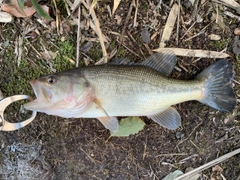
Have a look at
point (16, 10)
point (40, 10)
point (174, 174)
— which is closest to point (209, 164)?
point (174, 174)

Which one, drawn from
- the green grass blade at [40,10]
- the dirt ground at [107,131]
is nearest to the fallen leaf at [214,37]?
the dirt ground at [107,131]

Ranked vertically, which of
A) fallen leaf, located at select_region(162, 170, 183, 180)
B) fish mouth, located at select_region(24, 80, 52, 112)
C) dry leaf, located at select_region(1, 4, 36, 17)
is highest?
dry leaf, located at select_region(1, 4, 36, 17)

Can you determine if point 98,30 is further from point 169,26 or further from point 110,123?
point 110,123

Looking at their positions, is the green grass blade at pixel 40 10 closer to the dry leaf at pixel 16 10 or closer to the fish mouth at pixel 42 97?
the dry leaf at pixel 16 10

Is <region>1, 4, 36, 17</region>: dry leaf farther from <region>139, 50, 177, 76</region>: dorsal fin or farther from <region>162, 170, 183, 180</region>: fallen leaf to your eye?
<region>162, 170, 183, 180</region>: fallen leaf

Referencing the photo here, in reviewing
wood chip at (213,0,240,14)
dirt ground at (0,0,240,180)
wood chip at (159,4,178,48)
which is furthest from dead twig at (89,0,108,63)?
wood chip at (213,0,240,14)

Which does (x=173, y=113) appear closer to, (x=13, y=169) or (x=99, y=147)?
(x=99, y=147)
